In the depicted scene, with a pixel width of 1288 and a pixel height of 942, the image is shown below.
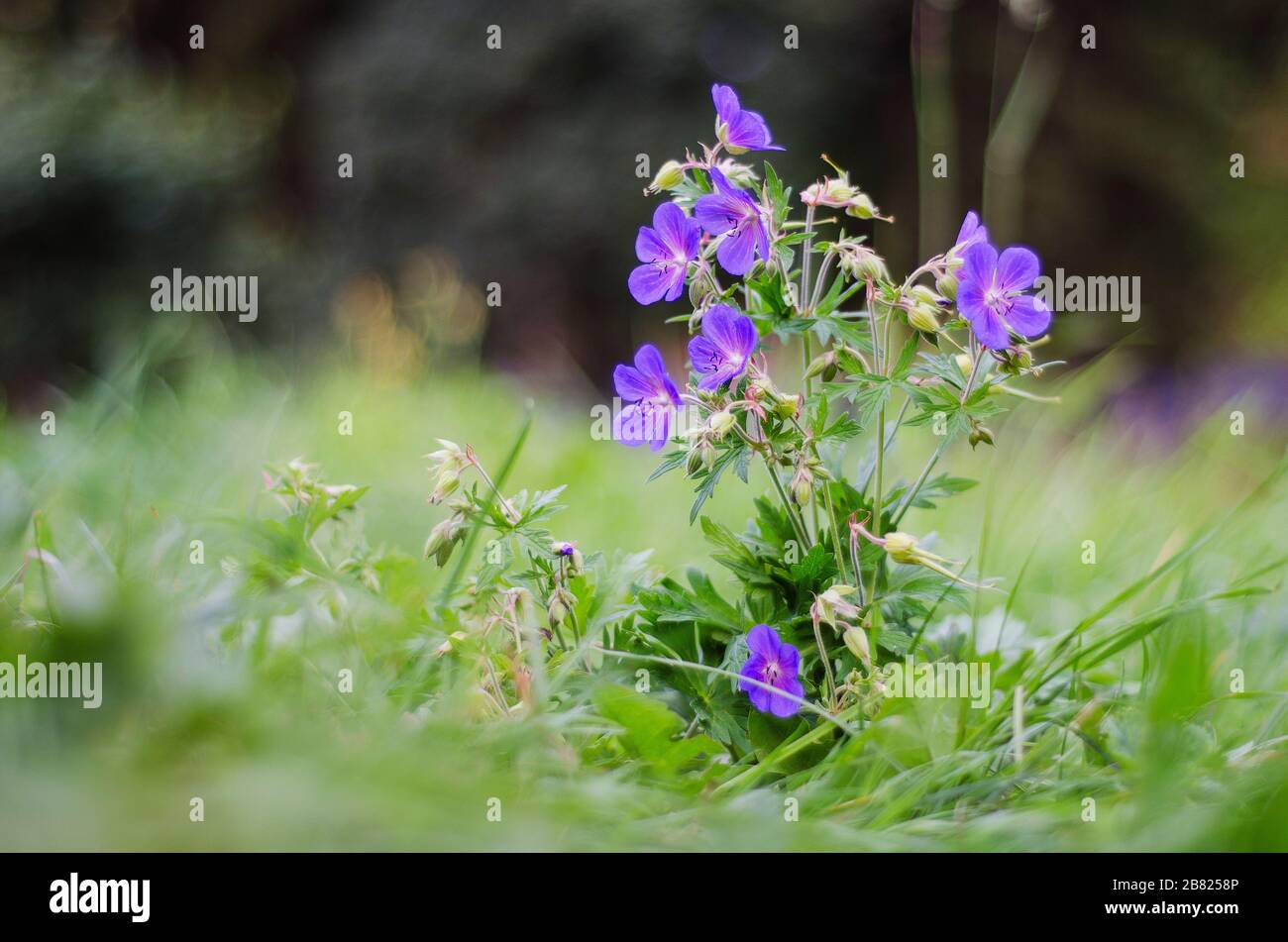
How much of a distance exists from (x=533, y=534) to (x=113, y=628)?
0.39 metres

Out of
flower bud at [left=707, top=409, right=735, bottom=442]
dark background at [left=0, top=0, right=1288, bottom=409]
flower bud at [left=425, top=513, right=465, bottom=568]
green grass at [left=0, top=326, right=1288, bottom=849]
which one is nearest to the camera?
green grass at [left=0, top=326, right=1288, bottom=849]

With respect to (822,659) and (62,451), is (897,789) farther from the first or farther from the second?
(62,451)

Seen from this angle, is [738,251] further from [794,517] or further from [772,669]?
[772,669]

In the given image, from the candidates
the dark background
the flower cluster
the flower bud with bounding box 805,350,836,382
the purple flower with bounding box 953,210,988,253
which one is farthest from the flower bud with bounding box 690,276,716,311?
the dark background

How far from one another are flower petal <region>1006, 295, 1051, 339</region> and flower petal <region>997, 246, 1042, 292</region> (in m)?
0.01

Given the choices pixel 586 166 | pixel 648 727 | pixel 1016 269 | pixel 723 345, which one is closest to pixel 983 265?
pixel 1016 269

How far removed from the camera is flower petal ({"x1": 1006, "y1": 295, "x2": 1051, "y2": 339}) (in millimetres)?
1027

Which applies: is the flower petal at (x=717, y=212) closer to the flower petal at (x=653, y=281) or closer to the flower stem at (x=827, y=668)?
the flower petal at (x=653, y=281)

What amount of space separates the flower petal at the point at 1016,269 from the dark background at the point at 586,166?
3.41m

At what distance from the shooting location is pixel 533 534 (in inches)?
44.7

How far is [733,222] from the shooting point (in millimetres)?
1086

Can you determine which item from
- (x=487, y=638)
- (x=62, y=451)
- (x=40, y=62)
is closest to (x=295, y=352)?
(x=40, y=62)

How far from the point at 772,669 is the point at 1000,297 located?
40cm

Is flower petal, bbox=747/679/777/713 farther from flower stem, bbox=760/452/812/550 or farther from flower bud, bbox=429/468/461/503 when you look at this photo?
flower bud, bbox=429/468/461/503
